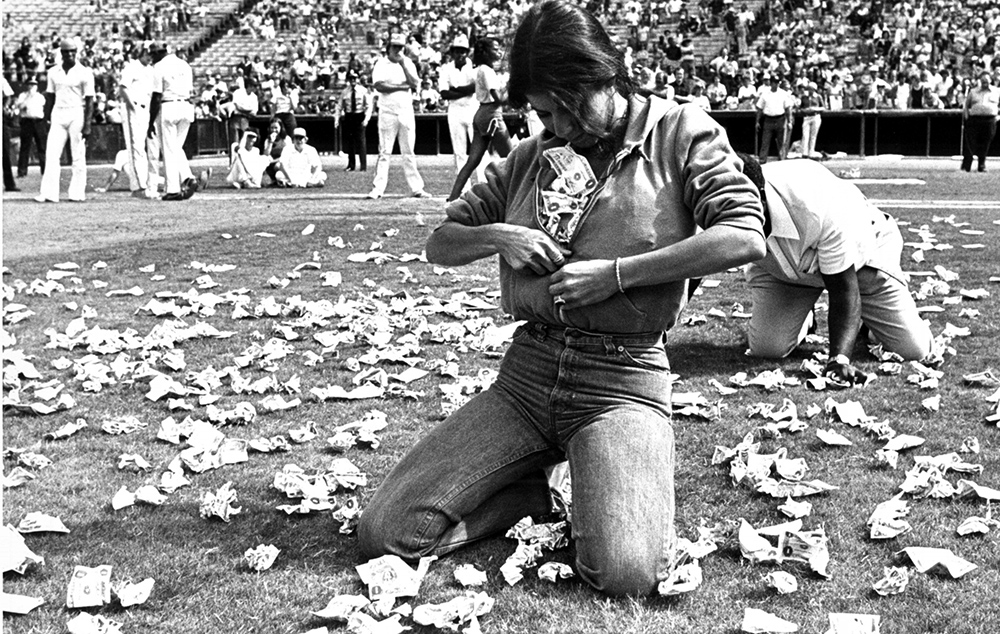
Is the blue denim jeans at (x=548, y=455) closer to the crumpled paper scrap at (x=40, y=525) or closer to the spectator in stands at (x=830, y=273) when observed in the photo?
the crumpled paper scrap at (x=40, y=525)

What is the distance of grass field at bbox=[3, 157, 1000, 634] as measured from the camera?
3428 mm

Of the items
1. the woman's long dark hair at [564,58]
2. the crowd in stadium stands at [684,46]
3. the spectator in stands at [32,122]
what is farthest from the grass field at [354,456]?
the crowd in stadium stands at [684,46]

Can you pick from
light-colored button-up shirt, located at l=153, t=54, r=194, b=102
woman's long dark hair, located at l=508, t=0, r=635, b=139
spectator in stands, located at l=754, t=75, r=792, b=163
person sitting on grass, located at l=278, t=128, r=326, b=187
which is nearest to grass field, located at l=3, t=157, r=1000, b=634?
woman's long dark hair, located at l=508, t=0, r=635, b=139

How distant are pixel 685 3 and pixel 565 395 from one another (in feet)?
131

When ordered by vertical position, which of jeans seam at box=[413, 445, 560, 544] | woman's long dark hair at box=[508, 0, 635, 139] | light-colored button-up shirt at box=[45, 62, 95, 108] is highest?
woman's long dark hair at box=[508, 0, 635, 139]

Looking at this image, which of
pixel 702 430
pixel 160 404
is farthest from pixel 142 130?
pixel 702 430

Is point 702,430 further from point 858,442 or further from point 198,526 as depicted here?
point 198,526

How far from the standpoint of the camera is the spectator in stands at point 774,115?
83.7ft

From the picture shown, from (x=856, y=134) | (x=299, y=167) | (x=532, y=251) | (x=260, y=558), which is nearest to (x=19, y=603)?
(x=260, y=558)

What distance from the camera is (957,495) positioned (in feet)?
14.0

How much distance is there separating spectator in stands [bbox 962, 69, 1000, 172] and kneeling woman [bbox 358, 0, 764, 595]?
2034 cm

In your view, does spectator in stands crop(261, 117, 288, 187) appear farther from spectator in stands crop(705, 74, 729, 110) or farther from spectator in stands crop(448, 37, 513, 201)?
spectator in stands crop(705, 74, 729, 110)

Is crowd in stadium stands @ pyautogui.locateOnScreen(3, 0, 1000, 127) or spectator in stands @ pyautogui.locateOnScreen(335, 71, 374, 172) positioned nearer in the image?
spectator in stands @ pyautogui.locateOnScreen(335, 71, 374, 172)

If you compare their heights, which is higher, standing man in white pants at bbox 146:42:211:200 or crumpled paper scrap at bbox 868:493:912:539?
standing man in white pants at bbox 146:42:211:200
